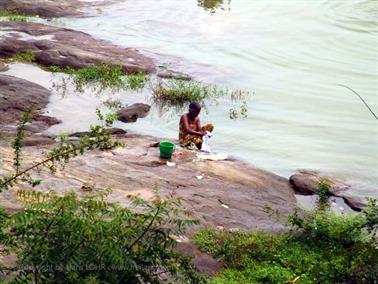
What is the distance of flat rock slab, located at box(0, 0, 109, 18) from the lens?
72.0 ft

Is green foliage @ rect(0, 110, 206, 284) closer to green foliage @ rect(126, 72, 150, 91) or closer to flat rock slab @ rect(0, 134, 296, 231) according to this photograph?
flat rock slab @ rect(0, 134, 296, 231)

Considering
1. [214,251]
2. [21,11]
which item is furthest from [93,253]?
[21,11]

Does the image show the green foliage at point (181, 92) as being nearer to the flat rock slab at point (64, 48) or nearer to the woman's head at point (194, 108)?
the flat rock slab at point (64, 48)

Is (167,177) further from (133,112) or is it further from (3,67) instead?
(3,67)

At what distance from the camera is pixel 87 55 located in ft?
55.5

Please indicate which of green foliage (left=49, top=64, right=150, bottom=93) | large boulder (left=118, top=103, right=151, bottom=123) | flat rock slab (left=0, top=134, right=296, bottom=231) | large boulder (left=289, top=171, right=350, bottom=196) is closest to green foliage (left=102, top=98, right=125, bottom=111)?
large boulder (left=118, top=103, right=151, bottom=123)

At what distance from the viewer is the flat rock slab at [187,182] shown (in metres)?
8.26

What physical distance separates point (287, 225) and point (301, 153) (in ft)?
16.8

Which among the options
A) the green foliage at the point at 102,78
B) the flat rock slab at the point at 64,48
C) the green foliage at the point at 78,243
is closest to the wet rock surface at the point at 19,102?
the green foliage at the point at 102,78

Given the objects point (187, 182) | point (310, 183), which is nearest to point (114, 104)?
point (187, 182)

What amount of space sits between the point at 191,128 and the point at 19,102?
406cm

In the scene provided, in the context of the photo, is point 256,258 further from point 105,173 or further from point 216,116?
point 216,116

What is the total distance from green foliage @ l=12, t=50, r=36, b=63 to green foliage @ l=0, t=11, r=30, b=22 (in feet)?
12.5

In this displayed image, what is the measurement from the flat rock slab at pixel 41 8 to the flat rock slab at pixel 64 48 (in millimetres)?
2754
